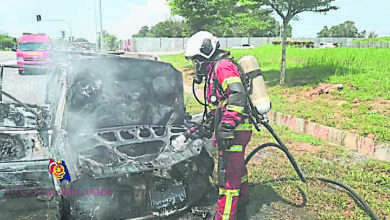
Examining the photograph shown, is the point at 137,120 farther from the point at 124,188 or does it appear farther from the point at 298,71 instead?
the point at 298,71

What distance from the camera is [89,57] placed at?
3633mm

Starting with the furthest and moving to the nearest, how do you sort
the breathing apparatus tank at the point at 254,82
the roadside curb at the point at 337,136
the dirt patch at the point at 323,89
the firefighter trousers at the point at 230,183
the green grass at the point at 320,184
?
1. the dirt patch at the point at 323,89
2. the roadside curb at the point at 337,136
3. the green grass at the point at 320,184
4. the breathing apparatus tank at the point at 254,82
5. the firefighter trousers at the point at 230,183

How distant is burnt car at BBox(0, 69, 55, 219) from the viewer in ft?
10.9

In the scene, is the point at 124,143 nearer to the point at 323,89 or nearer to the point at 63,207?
the point at 63,207

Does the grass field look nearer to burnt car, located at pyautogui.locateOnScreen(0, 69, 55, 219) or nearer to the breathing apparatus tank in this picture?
the breathing apparatus tank

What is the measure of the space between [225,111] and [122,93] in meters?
1.35

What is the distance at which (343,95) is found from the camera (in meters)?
8.94

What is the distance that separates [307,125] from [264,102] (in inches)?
169

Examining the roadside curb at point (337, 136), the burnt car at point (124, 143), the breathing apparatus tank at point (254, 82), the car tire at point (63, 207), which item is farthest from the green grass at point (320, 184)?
the car tire at point (63, 207)

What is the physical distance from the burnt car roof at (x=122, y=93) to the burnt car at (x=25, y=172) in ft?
1.35

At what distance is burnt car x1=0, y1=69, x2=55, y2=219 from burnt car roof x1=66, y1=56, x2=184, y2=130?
41 cm

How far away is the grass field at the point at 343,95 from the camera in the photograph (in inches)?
276

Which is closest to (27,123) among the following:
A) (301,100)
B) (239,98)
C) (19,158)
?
(19,158)

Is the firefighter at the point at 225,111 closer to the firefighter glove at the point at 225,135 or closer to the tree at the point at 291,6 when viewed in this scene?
the firefighter glove at the point at 225,135
